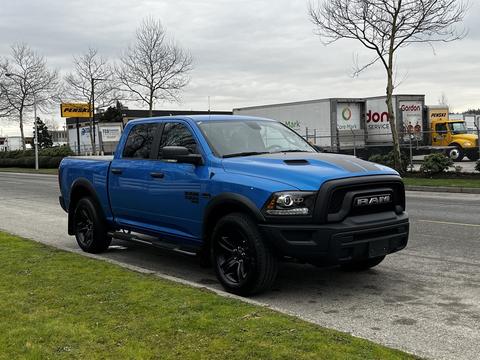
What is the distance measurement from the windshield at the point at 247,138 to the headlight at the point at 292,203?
3.58 feet

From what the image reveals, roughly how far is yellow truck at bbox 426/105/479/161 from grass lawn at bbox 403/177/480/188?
36.4 ft

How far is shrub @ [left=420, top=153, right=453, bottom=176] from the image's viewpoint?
70.2ft

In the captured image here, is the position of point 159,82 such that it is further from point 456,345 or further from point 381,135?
point 456,345

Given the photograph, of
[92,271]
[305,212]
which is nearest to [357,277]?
[305,212]

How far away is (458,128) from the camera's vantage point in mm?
32750

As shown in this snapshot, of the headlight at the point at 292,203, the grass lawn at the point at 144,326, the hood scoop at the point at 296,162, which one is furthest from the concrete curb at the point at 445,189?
the grass lawn at the point at 144,326

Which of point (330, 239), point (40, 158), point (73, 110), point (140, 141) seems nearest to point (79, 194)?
point (140, 141)

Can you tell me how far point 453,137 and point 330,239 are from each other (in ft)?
98.0

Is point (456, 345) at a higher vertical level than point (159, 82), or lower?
lower

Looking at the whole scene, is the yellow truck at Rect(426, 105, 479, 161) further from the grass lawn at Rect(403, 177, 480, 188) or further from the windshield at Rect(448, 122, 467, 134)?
the grass lawn at Rect(403, 177, 480, 188)

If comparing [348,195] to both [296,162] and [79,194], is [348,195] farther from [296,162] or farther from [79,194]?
[79,194]

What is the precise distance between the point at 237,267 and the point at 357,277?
1.62m

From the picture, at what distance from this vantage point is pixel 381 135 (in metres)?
32.2

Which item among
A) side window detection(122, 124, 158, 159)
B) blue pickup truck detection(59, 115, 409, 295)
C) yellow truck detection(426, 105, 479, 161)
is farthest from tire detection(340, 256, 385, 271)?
yellow truck detection(426, 105, 479, 161)
